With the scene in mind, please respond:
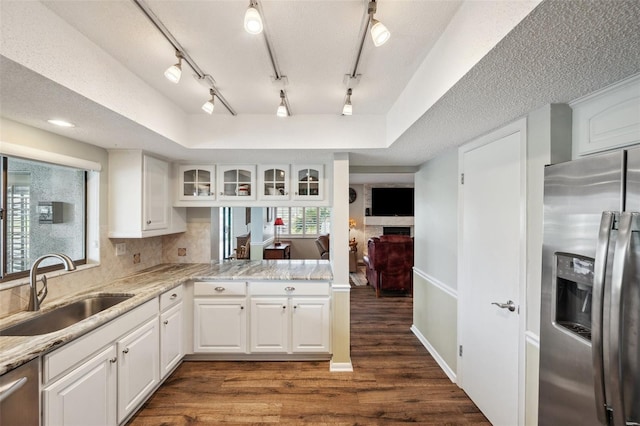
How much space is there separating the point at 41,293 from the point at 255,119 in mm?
2070

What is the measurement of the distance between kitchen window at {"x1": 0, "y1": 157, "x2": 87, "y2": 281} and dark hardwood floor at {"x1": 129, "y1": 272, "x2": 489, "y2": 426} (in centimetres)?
143

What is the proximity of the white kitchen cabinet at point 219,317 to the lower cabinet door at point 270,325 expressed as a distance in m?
0.11

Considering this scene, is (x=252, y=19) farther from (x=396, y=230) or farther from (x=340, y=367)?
(x=396, y=230)

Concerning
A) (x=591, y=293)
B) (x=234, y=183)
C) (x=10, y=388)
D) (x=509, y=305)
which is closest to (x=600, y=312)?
(x=591, y=293)

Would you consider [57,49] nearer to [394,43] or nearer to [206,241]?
[394,43]

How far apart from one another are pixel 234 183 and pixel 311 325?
1793 mm

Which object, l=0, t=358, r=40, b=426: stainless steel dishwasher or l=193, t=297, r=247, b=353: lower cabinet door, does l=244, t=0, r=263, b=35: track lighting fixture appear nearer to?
l=0, t=358, r=40, b=426: stainless steel dishwasher

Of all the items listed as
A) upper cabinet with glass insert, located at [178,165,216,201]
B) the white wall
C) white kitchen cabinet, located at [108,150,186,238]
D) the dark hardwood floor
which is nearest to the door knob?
the white wall

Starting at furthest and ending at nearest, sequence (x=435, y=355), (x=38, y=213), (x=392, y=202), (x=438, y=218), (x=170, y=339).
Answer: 1. (x=392, y=202)
2. (x=438, y=218)
3. (x=435, y=355)
4. (x=170, y=339)
5. (x=38, y=213)

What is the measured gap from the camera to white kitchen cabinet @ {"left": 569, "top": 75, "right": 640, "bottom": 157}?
1177 millimetres

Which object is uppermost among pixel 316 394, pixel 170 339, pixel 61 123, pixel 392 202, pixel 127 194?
pixel 61 123

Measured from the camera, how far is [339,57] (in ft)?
5.22

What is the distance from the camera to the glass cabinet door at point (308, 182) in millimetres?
3077

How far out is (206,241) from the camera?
3359 millimetres
